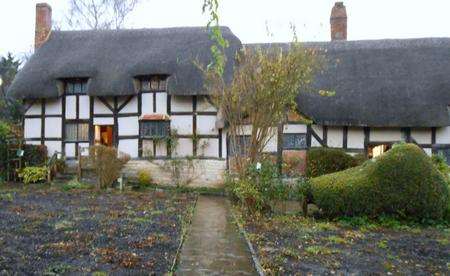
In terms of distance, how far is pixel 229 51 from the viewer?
77.0 ft

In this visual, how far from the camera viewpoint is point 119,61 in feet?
79.2

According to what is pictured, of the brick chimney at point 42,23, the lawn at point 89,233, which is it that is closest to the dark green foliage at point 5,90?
the brick chimney at point 42,23

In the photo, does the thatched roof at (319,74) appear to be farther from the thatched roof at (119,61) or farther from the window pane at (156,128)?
the window pane at (156,128)

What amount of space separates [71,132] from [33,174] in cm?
303

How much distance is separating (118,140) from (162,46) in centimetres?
510

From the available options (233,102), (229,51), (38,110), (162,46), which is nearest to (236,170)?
(233,102)

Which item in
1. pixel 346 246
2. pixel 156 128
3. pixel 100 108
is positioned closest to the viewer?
pixel 346 246

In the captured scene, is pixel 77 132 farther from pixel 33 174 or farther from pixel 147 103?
pixel 147 103

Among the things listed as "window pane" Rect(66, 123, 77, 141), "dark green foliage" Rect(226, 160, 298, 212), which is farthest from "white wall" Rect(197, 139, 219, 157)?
"dark green foliage" Rect(226, 160, 298, 212)

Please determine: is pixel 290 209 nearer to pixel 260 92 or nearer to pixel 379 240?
pixel 260 92

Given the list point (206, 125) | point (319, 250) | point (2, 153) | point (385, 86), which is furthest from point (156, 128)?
point (319, 250)

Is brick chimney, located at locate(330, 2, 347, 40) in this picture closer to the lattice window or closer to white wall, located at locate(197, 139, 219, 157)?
white wall, located at locate(197, 139, 219, 157)

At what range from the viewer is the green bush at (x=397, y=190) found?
12.5 metres

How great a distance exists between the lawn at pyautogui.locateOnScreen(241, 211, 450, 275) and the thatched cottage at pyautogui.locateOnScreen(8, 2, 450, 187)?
927cm
